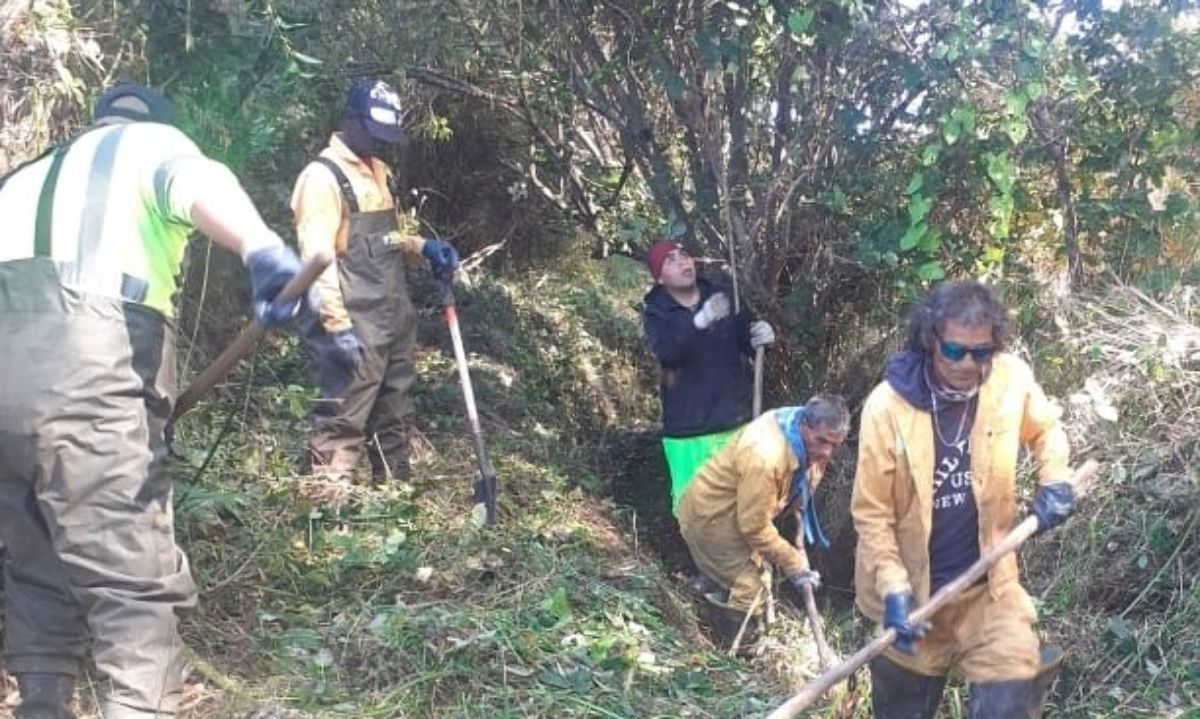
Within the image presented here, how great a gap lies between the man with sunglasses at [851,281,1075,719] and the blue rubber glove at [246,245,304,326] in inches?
67.4

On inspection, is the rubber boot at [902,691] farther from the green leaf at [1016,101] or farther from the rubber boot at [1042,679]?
the green leaf at [1016,101]

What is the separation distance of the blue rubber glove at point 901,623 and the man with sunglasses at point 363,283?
2.63m

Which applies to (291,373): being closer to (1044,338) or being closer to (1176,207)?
(1044,338)

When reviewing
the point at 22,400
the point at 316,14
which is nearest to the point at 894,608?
the point at 22,400

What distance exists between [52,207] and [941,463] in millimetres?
2559

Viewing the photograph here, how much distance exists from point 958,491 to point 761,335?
8.57 ft

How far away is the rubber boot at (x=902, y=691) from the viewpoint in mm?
3812

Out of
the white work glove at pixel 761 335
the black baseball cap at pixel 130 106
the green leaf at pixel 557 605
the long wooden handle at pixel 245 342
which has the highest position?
the black baseball cap at pixel 130 106

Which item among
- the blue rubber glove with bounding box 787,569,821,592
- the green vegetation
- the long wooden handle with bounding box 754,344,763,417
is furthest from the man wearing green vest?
the long wooden handle with bounding box 754,344,763,417

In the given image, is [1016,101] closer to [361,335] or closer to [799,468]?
[799,468]

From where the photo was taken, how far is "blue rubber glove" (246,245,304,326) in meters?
3.09

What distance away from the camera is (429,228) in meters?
8.36

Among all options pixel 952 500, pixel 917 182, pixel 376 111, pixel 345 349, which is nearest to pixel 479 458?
pixel 345 349

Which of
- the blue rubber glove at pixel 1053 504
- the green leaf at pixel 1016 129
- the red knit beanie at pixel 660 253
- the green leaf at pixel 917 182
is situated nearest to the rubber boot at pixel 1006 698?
the blue rubber glove at pixel 1053 504
